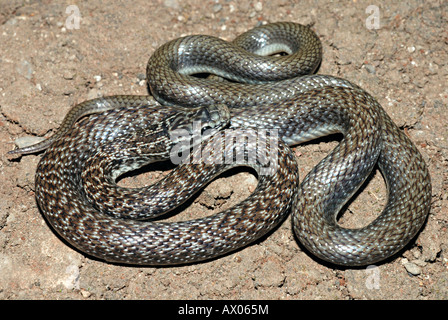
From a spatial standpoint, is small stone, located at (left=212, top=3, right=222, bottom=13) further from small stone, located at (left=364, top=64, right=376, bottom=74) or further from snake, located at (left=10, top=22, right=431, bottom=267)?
small stone, located at (left=364, top=64, right=376, bottom=74)

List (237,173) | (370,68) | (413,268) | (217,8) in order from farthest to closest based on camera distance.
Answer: (217,8)
(370,68)
(237,173)
(413,268)

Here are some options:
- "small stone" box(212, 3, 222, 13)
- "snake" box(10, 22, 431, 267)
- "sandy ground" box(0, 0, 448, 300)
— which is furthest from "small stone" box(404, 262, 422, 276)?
"small stone" box(212, 3, 222, 13)

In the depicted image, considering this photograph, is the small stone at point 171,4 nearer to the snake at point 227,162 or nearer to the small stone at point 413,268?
the snake at point 227,162

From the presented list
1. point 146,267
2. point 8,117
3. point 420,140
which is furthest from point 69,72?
point 420,140

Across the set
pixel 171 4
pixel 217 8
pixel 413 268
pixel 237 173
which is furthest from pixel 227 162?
pixel 171 4

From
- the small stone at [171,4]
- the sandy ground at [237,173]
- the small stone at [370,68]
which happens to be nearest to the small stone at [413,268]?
the sandy ground at [237,173]

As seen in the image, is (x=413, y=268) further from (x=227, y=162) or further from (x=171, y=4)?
(x=171, y=4)
